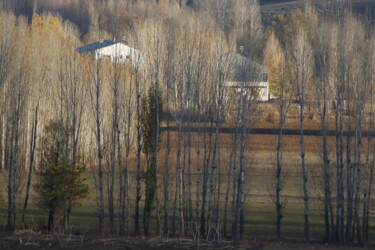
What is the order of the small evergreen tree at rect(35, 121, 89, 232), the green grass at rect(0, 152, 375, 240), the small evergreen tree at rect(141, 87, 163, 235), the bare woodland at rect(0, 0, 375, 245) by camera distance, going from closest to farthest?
the small evergreen tree at rect(35, 121, 89, 232), the bare woodland at rect(0, 0, 375, 245), the green grass at rect(0, 152, 375, 240), the small evergreen tree at rect(141, 87, 163, 235)

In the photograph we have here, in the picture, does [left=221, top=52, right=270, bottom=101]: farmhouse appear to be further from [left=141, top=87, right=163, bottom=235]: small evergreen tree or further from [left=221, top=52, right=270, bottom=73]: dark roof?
[left=141, top=87, right=163, bottom=235]: small evergreen tree

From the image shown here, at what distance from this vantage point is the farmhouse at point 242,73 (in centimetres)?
2111

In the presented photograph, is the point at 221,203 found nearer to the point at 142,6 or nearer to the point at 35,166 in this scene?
the point at 35,166

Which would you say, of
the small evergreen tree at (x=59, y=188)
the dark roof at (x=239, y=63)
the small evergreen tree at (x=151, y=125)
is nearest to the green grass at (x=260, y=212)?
the small evergreen tree at (x=59, y=188)

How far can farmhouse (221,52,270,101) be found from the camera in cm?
2111

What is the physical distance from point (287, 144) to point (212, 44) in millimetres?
17086

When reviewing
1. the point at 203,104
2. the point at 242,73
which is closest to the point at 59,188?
the point at 203,104

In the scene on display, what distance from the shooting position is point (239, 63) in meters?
21.9

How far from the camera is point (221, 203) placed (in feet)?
84.5

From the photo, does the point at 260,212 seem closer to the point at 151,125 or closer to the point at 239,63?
the point at 151,125

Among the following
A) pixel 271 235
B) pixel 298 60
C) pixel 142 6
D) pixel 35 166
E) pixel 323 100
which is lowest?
pixel 271 235

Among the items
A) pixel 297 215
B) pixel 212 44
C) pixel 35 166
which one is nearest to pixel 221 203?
pixel 297 215

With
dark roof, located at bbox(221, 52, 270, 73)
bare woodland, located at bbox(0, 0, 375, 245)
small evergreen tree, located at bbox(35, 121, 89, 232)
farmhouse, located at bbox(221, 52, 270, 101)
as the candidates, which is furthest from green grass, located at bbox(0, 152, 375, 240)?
dark roof, located at bbox(221, 52, 270, 73)

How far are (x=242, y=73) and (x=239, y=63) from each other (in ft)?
2.87
